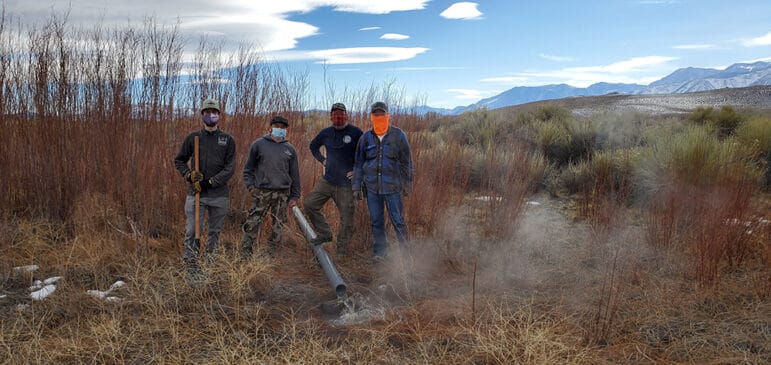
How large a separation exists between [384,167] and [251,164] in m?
1.41

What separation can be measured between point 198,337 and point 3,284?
8.37 feet

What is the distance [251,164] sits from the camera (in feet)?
16.9

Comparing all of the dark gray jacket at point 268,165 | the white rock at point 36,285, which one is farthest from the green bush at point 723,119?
the white rock at point 36,285

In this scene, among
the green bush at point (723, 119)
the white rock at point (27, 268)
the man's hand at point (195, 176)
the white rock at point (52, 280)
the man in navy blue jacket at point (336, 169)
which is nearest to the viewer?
the man's hand at point (195, 176)

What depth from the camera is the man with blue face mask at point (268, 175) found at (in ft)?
16.7

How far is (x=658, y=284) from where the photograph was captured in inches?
193

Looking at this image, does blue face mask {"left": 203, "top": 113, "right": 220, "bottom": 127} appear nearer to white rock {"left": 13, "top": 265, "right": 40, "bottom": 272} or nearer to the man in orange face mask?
→ the man in orange face mask

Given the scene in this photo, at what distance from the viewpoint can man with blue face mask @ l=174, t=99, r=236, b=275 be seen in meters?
4.65

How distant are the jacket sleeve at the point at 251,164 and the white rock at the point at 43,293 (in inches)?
79.6

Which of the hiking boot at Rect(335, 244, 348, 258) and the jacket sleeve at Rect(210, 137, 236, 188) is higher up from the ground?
the jacket sleeve at Rect(210, 137, 236, 188)

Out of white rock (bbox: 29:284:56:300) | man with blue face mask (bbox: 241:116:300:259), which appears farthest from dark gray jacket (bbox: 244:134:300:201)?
white rock (bbox: 29:284:56:300)

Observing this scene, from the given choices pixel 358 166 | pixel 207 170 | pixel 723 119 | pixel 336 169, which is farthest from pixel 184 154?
pixel 723 119

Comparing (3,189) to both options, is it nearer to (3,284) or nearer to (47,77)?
(47,77)

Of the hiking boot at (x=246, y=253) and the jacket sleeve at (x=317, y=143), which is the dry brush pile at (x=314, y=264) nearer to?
the hiking boot at (x=246, y=253)
